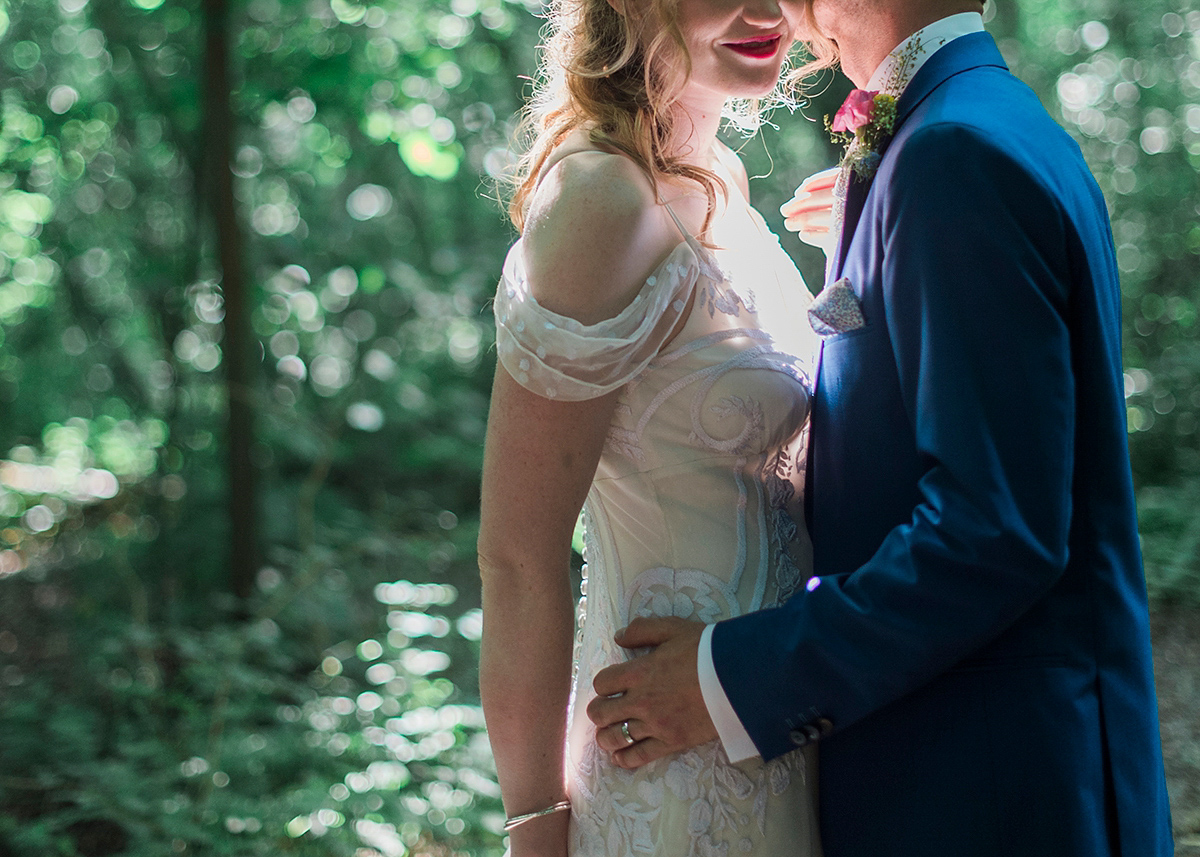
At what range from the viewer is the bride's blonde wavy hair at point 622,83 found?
1.48 m

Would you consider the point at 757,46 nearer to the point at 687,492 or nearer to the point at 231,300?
the point at 687,492

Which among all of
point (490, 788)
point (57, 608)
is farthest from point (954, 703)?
point (57, 608)

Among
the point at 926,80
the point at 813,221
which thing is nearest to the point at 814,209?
the point at 813,221

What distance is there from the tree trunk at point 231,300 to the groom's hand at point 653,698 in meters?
3.52

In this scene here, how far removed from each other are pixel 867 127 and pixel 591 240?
0.40 m

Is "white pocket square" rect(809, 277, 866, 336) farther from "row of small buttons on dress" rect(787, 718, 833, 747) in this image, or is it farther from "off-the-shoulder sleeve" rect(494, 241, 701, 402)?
"row of small buttons on dress" rect(787, 718, 833, 747)

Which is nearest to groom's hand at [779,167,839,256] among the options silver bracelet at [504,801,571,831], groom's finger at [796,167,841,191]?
groom's finger at [796,167,841,191]

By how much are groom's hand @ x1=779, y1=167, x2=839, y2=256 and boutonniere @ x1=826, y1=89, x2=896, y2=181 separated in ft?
1.24

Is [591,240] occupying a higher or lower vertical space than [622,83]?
lower

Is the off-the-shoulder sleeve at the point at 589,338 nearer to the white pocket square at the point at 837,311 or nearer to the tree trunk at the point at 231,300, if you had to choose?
the white pocket square at the point at 837,311

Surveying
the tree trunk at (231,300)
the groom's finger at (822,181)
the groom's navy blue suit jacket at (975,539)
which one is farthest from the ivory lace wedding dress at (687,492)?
the tree trunk at (231,300)

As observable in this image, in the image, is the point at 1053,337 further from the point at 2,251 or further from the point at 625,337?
the point at 2,251

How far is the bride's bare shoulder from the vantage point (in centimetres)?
132

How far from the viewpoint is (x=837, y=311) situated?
1.27 m
